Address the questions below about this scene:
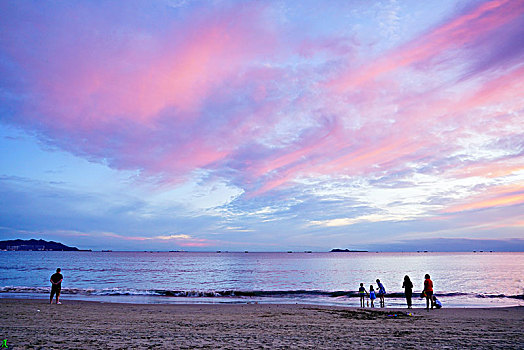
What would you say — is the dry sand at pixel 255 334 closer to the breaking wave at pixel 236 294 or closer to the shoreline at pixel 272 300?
the shoreline at pixel 272 300

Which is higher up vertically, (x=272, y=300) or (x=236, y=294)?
(x=272, y=300)

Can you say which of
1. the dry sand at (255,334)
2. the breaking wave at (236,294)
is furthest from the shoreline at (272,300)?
the dry sand at (255,334)

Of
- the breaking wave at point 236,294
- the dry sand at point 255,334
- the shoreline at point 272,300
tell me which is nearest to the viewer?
the dry sand at point 255,334

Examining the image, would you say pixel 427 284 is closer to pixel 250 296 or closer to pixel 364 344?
pixel 364 344

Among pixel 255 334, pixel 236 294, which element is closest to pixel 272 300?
pixel 236 294

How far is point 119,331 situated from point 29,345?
337cm

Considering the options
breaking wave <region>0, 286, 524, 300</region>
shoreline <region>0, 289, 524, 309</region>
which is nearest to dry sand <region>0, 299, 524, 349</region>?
shoreline <region>0, 289, 524, 309</region>

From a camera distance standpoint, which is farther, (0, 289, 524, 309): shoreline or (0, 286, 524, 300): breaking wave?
(0, 286, 524, 300): breaking wave

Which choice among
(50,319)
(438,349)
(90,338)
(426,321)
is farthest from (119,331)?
(426,321)

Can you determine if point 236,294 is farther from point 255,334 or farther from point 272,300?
point 255,334

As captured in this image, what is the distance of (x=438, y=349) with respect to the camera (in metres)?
9.98

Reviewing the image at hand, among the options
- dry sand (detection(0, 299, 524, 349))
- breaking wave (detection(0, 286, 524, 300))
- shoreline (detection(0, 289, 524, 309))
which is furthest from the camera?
breaking wave (detection(0, 286, 524, 300))

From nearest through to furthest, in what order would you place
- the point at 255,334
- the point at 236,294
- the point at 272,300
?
the point at 255,334, the point at 272,300, the point at 236,294

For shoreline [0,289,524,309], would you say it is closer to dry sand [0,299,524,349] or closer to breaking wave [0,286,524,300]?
breaking wave [0,286,524,300]
